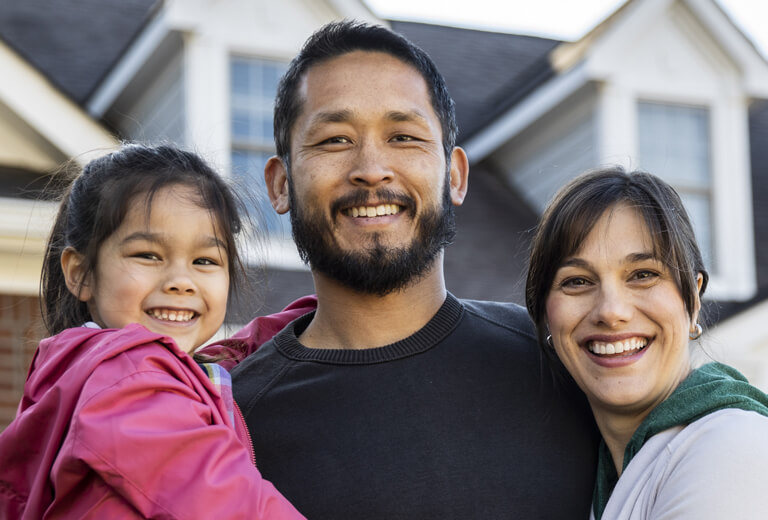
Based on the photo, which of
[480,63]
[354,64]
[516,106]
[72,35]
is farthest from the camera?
[480,63]

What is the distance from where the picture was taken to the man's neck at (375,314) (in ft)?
9.96

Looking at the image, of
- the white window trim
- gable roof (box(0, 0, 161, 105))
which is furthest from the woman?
gable roof (box(0, 0, 161, 105))

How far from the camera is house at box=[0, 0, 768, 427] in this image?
8273 mm

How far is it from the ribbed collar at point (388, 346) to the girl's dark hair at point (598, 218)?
0.83 ft

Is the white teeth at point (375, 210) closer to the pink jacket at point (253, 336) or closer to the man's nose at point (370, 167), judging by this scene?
the man's nose at point (370, 167)

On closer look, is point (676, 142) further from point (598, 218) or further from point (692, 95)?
point (598, 218)

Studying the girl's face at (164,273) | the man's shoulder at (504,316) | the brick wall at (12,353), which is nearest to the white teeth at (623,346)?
the man's shoulder at (504,316)

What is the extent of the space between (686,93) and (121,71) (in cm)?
479

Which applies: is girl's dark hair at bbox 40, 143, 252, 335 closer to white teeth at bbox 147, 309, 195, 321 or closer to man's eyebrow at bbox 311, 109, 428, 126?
white teeth at bbox 147, 309, 195, 321

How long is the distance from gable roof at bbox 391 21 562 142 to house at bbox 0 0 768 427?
61 mm

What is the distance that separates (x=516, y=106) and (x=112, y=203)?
7.07 m

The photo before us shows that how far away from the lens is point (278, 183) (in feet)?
11.0

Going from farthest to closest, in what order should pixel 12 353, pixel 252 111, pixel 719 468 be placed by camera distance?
1. pixel 252 111
2. pixel 12 353
3. pixel 719 468

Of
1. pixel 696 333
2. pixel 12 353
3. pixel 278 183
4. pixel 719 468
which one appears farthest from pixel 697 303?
pixel 12 353
